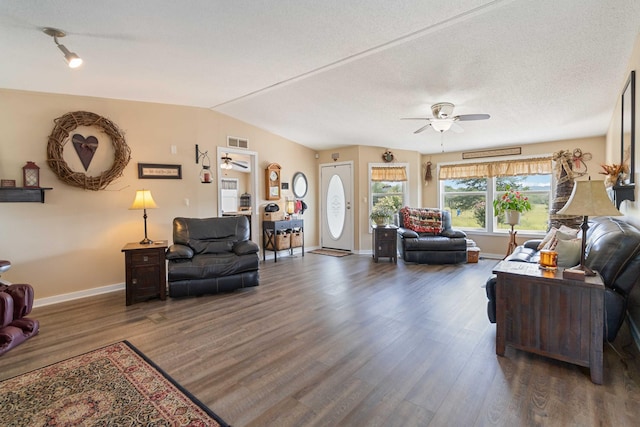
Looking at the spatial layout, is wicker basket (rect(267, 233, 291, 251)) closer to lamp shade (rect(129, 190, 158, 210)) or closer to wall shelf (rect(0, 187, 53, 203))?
lamp shade (rect(129, 190, 158, 210))

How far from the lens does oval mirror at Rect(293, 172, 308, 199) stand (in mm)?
6609

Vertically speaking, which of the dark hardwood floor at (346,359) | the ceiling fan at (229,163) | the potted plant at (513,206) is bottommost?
the dark hardwood floor at (346,359)

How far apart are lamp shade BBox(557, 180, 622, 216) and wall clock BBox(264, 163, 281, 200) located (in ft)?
15.7

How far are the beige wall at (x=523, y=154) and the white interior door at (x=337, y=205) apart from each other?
180 centimetres

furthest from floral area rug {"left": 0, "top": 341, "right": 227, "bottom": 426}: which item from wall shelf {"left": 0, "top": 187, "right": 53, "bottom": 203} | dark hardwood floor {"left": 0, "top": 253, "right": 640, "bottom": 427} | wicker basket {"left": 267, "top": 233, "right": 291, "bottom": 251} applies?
wicker basket {"left": 267, "top": 233, "right": 291, "bottom": 251}

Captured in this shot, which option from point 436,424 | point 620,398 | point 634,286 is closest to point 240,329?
point 436,424

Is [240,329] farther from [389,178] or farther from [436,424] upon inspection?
[389,178]

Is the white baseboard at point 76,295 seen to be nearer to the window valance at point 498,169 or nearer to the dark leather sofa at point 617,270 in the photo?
the dark leather sofa at point 617,270

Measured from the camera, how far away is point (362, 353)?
7.63ft

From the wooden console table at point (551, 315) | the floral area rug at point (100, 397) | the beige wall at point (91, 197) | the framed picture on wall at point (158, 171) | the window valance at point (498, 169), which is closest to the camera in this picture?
the floral area rug at point (100, 397)

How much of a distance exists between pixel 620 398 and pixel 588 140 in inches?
199

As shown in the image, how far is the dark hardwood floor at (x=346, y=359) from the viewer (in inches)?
66.3

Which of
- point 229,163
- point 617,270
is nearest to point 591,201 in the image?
point 617,270

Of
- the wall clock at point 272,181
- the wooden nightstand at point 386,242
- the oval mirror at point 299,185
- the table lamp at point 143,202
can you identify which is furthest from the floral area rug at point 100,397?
the oval mirror at point 299,185
